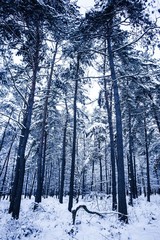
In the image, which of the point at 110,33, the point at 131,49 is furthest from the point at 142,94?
the point at 110,33

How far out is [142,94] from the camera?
1588 cm

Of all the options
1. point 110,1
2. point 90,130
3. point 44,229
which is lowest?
point 44,229

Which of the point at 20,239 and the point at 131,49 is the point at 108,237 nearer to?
the point at 20,239

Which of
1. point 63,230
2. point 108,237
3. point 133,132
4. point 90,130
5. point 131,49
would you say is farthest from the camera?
point 133,132

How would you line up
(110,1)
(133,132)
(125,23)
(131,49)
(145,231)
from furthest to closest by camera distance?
(133,132)
(131,49)
(125,23)
(110,1)
(145,231)

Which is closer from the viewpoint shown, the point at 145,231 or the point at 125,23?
the point at 145,231

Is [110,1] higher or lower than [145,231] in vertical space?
higher

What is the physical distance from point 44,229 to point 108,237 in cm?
269

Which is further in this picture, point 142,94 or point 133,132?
point 133,132

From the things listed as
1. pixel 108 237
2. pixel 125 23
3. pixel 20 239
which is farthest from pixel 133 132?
pixel 20 239

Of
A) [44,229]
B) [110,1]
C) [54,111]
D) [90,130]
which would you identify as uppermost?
[110,1]

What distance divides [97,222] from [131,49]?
9.75 meters

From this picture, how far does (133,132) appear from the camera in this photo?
19.0 meters

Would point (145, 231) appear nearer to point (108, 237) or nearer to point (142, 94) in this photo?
point (108, 237)
